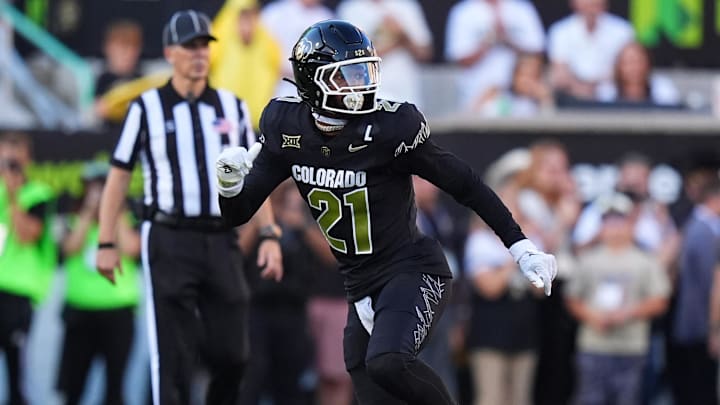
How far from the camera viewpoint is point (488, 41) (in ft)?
42.5

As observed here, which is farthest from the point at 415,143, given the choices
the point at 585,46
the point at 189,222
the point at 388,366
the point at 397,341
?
the point at 585,46

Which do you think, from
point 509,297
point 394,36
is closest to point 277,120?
point 509,297

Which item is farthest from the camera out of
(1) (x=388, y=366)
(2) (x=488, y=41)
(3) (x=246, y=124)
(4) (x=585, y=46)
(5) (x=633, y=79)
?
(4) (x=585, y=46)

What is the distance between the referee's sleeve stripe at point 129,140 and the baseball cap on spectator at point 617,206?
4438mm

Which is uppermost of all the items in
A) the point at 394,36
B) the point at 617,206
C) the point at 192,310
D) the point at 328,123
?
the point at 328,123

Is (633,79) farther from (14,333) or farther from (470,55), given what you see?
(14,333)

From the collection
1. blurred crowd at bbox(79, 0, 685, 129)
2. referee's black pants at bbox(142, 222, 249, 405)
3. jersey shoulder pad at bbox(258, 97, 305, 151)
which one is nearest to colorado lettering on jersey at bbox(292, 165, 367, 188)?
jersey shoulder pad at bbox(258, 97, 305, 151)

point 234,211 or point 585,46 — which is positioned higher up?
point 234,211

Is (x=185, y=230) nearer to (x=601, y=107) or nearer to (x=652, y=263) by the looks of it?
(x=652, y=263)

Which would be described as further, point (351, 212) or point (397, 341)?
point (351, 212)

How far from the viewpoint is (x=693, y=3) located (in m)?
14.4

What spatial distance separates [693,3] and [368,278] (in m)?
8.81

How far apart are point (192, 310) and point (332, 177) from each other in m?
1.55

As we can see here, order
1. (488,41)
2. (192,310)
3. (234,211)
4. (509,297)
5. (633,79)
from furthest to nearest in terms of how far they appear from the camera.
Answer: (488,41)
(633,79)
(509,297)
(192,310)
(234,211)
